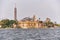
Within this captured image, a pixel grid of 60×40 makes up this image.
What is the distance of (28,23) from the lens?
82.8 metres

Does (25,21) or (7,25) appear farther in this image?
(25,21)

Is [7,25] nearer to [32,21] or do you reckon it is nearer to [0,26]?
[0,26]

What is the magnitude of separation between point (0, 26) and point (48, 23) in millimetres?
17945

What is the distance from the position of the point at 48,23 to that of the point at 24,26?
10.8m

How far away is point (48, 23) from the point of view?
3533 inches

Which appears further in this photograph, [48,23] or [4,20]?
[48,23]

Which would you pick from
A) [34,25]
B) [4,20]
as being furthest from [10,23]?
[34,25]

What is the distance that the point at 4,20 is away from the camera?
81688 millimetres

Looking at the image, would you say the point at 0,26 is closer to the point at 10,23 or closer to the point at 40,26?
the point at 10,23

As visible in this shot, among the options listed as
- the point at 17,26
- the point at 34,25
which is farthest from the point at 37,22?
the point at 17,26

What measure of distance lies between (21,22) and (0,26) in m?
7.01

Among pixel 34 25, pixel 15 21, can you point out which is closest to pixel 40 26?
pixel 34 25

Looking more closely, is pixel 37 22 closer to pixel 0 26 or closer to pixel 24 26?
pixel 24 26

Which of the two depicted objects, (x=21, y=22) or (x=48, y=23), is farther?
(x=48, y=23)
